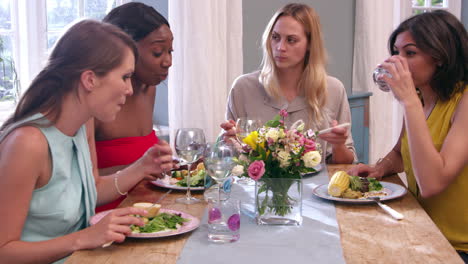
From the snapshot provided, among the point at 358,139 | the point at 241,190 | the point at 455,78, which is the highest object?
the point at 455,78

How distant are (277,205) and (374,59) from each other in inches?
123

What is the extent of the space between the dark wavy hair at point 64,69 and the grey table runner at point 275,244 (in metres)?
0.49

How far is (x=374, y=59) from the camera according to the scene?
4.34 metres

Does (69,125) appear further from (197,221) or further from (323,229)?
(323,229)

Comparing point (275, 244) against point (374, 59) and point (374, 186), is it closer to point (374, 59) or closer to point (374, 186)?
point (374, 186)

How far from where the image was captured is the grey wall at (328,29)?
395cm

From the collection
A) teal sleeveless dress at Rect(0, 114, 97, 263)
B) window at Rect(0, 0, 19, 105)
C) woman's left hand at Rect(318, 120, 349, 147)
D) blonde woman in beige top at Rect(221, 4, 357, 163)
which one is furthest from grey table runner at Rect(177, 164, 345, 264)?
window at Rect(0, 0, 19, 105)

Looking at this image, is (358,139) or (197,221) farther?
(358,139)

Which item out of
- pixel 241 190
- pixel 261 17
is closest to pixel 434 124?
pixel 241 190

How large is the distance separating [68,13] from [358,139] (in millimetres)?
2235

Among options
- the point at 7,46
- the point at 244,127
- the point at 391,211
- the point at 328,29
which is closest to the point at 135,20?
the point at 244,127

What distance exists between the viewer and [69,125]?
1543 millimetres

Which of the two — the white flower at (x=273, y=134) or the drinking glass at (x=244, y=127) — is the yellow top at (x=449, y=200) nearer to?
the drinking glass at (x=244, y=127)

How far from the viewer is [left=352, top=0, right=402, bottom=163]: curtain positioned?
4.32 m
